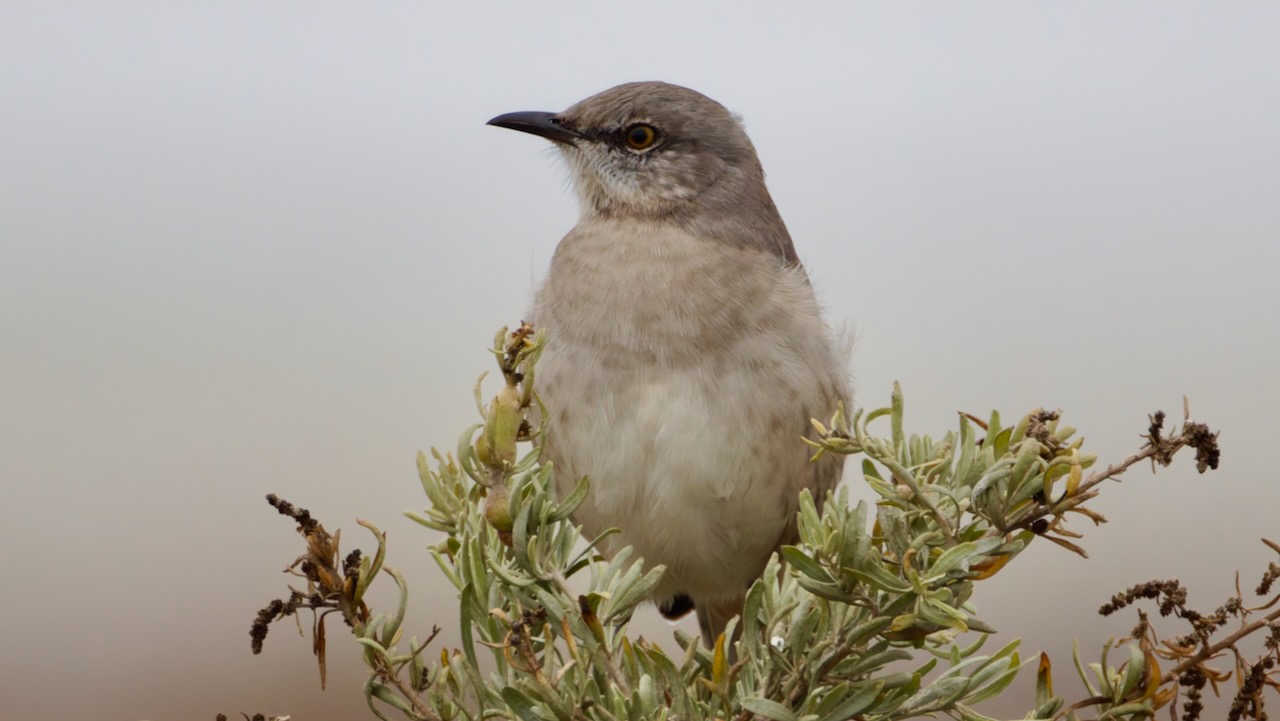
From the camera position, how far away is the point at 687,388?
257 centimetres

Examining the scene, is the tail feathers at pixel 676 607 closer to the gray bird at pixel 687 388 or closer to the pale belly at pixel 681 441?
the gray bird at pixel 687 388

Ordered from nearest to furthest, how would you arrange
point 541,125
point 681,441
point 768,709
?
point 768,709 → point 681,441 → point 541,125

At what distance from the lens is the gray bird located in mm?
2576

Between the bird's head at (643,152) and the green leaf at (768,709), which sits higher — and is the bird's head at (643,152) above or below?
above

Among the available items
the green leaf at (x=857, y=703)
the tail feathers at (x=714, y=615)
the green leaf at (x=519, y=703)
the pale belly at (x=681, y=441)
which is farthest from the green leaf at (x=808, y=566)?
the tail feathers at (x=714, y=615)

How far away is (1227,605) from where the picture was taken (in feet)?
3.89

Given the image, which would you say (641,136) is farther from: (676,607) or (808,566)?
(808,566)

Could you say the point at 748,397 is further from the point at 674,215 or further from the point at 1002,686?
the point at 1002,686

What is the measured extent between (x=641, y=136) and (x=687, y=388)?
86 cm

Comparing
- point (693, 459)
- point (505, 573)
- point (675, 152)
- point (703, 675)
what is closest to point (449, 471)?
point (505, 573)

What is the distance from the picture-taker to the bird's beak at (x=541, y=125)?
3.03 metres

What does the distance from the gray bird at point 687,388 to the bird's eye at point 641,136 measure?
25cm

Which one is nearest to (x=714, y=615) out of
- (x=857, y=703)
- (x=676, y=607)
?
(x=676, y=607)

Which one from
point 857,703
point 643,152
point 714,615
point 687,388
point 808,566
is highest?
point 643,152
